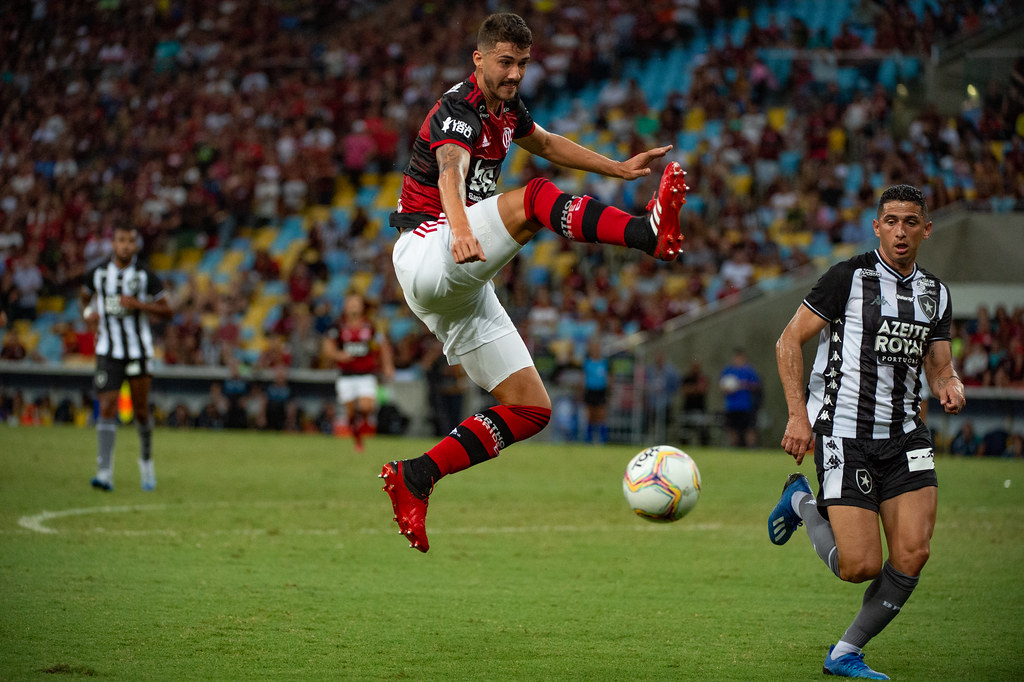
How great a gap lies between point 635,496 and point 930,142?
18.0m

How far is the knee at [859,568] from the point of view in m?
5.41

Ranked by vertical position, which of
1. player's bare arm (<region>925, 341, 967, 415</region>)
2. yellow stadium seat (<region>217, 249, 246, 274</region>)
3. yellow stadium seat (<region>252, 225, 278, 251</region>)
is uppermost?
yellow stadium seat (<region>252, 225, 278, 251</region>)

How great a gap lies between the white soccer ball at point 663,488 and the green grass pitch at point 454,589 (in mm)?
590

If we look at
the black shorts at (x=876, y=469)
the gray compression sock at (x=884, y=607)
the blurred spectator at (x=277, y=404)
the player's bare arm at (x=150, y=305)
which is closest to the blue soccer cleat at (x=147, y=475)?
the player's bare arm at (x=150, y=305)

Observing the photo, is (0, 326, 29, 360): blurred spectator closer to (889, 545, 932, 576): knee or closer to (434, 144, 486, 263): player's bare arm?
(434, 144, 486, 263): player's bare arm

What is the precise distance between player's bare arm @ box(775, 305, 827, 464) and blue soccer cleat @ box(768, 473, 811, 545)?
0.74m

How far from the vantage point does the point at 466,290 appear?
5.82 meters

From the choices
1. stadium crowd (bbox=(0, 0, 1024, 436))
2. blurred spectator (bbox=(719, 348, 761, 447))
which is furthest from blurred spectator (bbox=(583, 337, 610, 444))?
blurred spectator (bbox=(719, 348, 761, 447))

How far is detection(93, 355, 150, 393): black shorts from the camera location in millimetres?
12086

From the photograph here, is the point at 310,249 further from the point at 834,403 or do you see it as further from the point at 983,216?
the point at 834,403

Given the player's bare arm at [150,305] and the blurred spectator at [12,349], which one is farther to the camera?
the blurred spectator at [12,349]

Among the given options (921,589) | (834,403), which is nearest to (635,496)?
(834,403)

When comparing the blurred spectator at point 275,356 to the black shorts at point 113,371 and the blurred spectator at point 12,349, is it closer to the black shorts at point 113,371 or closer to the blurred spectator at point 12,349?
the blurred spectator at point 12,349

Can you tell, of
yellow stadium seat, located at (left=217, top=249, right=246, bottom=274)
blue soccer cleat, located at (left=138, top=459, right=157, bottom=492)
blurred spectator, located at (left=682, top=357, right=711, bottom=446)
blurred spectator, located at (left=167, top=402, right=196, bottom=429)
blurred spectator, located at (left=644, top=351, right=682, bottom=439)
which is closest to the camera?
blue soccer cleat, located at (left=138, top=459, right=157, bottom=492)
